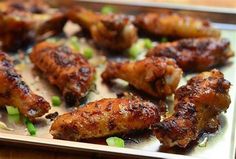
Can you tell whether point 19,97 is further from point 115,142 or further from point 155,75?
point 155,75

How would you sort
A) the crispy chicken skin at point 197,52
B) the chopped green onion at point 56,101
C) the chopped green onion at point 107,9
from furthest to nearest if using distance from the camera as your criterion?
the chopped green onion at point 107,9 < the crispy chicken skin at point 197,52 < the chopped green onion at point 56,101

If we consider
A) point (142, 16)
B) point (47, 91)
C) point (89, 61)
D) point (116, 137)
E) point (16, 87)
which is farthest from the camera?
point (142, 16)

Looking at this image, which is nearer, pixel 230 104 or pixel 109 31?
pixel 230 104

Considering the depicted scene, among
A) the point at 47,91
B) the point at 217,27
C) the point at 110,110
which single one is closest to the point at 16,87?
the point at 47,91

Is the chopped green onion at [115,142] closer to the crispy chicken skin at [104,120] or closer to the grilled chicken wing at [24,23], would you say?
the crispy chicken skin at [104,120]

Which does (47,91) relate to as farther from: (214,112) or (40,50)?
(214,112)

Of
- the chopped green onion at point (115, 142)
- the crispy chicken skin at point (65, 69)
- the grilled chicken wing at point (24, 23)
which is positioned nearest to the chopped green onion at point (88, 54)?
the crispy chicken skin at point (65, 69)

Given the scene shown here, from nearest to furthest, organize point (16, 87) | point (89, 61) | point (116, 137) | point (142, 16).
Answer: point (116, 137)
point (16, 87)
point (89, 61)
point (142, 16)
